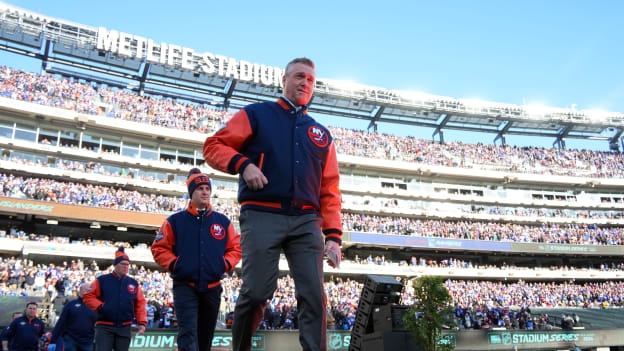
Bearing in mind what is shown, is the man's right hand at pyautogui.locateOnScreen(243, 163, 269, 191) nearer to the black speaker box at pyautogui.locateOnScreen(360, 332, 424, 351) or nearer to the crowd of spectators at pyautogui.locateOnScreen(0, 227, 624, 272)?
the black speaker box at pyautogui.locateOnScreen(360, 332, 424, 351)

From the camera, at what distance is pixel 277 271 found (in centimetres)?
333

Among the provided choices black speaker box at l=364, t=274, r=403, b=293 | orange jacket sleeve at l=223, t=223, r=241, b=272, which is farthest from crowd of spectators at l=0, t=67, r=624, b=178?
orange jacket sleeve at l=223, t=223, r=241, b=272

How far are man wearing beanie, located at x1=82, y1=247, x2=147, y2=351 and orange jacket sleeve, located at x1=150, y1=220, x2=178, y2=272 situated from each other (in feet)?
4.64

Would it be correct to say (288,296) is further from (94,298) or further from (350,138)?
(350,138)

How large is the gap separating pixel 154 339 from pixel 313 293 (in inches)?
488

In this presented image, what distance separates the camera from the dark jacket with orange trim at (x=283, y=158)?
3.44 metres

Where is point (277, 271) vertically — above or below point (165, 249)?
below

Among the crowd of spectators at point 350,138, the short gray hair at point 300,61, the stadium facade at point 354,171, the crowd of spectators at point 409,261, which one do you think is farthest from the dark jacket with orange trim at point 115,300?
the crowd of spectators at point 350,138

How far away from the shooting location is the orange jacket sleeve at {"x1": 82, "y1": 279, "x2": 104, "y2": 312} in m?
5.96

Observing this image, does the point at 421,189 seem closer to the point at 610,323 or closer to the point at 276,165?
the point at 610,323

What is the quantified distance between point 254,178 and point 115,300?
3.86 metres

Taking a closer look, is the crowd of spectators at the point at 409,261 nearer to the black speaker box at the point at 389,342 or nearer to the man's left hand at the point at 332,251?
the black speaker box at the point at 389,342

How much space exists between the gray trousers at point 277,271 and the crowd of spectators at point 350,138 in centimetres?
3627

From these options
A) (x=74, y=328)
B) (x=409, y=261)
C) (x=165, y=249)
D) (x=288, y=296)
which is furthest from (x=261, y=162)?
(x=409, y=261)
